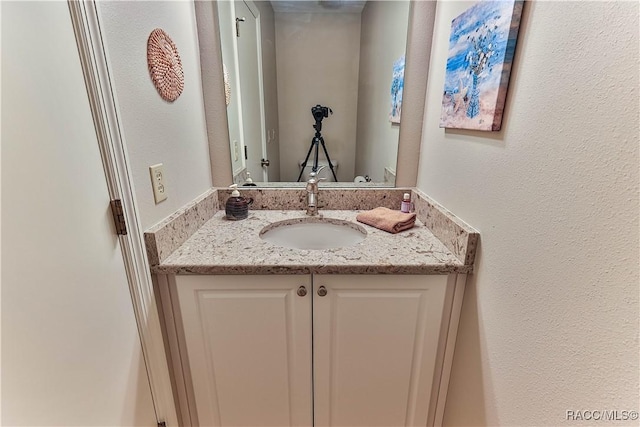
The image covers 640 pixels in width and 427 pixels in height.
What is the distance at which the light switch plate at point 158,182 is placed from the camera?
2.68ft

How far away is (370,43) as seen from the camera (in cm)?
122

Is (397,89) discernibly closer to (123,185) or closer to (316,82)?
(316,82)

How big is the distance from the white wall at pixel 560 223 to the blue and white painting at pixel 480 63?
0.03m

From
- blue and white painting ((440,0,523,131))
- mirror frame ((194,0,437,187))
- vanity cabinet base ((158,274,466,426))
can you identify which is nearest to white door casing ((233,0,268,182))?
mirror frame ((194,0,437,187))

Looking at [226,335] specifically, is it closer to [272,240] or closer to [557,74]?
[272,240]

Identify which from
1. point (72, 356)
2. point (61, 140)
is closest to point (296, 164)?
point (61, 140)

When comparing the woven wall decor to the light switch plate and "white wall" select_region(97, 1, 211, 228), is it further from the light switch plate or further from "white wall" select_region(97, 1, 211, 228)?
the light switch plate

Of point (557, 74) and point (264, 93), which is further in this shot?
point (264, 93)

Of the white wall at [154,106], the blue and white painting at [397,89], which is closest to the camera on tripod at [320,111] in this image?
the blue and white painting at [397,89]

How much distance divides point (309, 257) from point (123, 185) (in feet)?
1.73

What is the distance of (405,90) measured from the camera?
1.17 metres

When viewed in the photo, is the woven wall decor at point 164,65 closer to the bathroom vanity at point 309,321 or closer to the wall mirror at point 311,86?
the wall mirror at point 311,86

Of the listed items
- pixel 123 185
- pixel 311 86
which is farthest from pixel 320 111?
pixel 123 185

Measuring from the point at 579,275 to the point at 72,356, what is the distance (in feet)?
3.25
